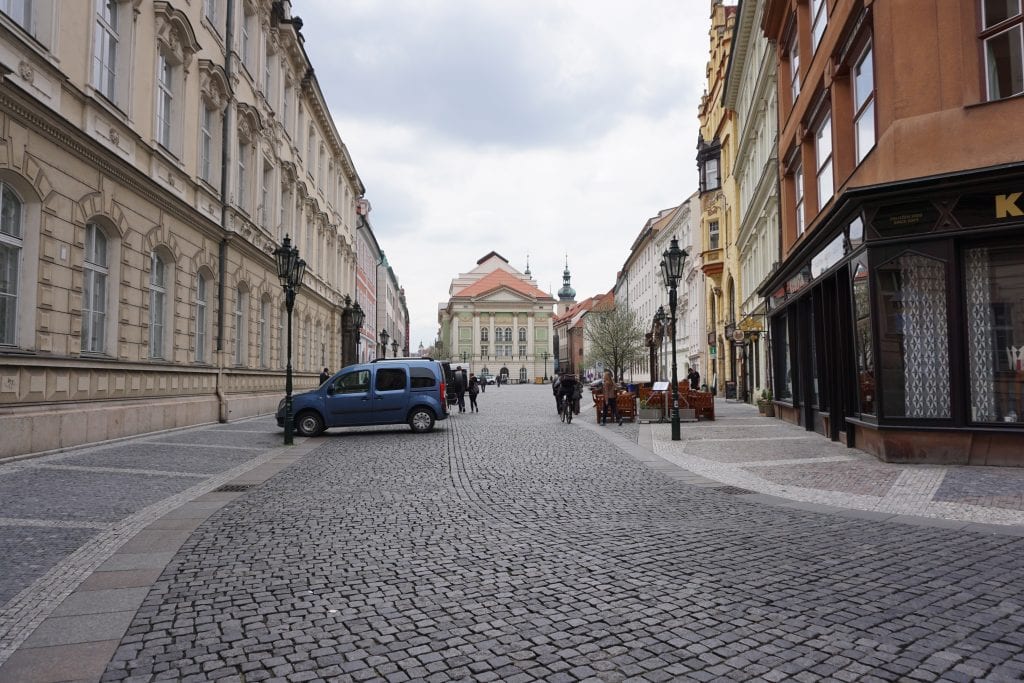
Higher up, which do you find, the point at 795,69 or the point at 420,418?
the point at 795,69

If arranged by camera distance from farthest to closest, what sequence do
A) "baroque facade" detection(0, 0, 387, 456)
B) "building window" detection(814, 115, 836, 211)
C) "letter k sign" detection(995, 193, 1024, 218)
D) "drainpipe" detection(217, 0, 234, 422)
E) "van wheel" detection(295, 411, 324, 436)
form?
1. "drainpipe" detection(217, 0, 234, 422)
2. "van wheel" detection(295, 411, 324, 436)
3. "building window" detection(814, 115, 836, 211)
4. "baroque facade" detection(0, 0, 387, 456)
5. "letter k sign" detection(995, 193, 1024, 218)

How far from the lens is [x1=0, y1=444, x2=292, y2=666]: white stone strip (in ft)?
13.8

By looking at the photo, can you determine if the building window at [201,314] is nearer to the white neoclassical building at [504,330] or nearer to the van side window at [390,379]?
the van side window at [390,379]

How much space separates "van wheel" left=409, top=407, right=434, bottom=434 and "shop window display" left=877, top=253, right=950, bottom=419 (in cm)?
1058

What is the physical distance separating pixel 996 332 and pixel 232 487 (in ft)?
34.7

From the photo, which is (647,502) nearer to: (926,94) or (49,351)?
(926,94)

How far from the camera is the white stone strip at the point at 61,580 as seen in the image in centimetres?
421

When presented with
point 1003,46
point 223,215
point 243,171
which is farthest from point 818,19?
point 243,171

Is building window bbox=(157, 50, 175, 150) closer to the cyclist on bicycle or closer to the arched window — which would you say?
the arched window

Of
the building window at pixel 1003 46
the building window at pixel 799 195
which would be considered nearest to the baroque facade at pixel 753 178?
the building window at pixel 799 195

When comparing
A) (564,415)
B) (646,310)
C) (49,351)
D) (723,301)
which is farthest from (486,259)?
(49,351)

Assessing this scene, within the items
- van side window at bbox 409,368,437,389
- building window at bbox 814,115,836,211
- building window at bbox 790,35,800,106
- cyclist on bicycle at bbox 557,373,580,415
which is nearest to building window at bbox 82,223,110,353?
van side window at bbox 409,368,437,389

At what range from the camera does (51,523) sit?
7082 mm

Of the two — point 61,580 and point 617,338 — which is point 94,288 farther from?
point 617,338
